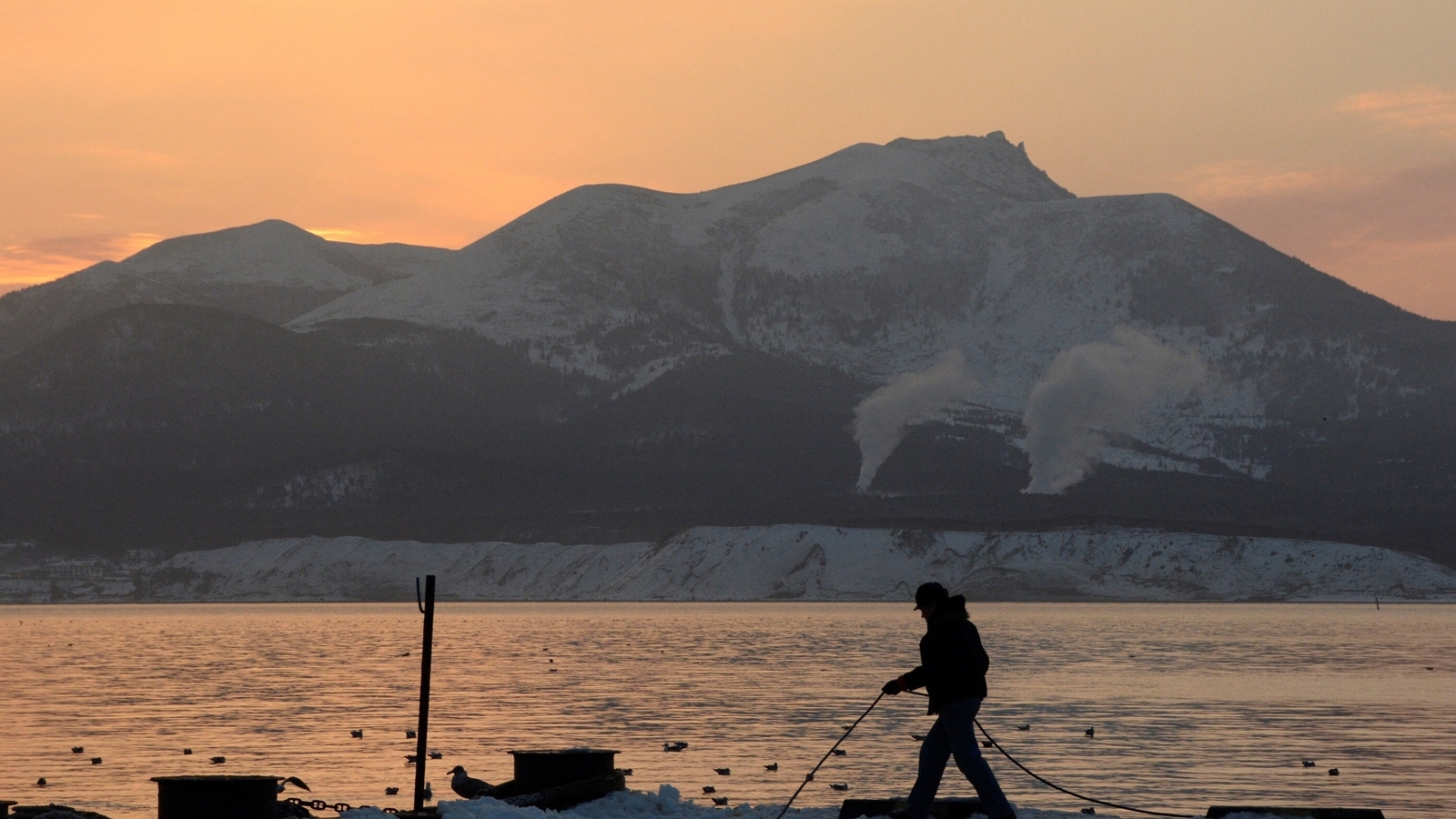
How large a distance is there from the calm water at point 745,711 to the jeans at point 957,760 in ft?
25.9

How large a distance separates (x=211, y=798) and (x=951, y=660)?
9.43 meters

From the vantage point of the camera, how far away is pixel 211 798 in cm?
2453

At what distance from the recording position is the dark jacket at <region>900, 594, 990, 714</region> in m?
23.0

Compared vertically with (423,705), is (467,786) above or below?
below

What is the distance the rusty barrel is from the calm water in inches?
245

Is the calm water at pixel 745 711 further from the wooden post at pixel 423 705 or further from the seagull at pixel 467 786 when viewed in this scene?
the seagull at pixel 467 786

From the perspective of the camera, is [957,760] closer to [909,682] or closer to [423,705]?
[909,682]

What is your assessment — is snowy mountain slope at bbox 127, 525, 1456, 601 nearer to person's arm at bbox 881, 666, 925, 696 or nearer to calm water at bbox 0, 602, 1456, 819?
calm water at bbox 0, 602, 1456, 819

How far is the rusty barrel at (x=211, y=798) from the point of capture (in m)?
24.5

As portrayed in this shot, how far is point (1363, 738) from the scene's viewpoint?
41.9 m

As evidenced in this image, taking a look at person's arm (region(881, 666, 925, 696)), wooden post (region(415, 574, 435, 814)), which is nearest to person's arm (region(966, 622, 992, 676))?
person's arm (region(881, 666, 925, 696))

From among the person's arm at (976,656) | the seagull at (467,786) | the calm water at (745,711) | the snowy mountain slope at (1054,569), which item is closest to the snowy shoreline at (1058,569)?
the snowy mountain slope at (1054,569)

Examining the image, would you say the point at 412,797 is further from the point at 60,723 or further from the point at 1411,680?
the point at 1411,680

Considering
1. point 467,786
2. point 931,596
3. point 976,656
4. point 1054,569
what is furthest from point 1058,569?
point 931,596
